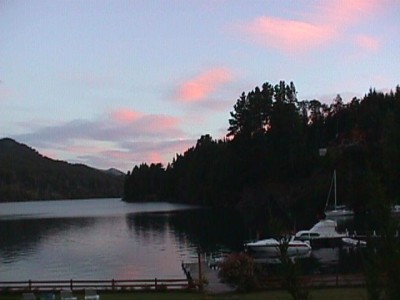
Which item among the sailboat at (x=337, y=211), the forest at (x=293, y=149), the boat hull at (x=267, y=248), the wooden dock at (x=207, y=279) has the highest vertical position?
the forest at (x=293, y=149)

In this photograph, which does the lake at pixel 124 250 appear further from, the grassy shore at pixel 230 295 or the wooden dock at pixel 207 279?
the grassy shore at pixel 230 295

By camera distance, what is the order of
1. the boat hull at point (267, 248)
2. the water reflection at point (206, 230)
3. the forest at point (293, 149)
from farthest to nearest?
the forest at point (293, 149)
the water reflection at point (206, 230)
the boat hull at point (267, 248)

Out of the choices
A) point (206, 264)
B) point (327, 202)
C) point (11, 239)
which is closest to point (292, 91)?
point (327, 202)

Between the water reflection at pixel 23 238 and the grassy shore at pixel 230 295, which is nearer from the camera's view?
the grassy shore at pixel 230 295

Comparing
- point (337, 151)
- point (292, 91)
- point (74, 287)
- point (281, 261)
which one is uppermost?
point (292, 91)

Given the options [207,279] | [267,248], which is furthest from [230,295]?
[267,248]

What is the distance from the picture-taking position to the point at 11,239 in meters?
82.2

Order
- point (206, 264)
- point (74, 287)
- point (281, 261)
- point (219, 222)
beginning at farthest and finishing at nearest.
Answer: point (219, 222) → point (206, 264) → point (74, 287) → point (281, 261)

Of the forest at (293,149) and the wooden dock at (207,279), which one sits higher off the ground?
the forest at (293,149)

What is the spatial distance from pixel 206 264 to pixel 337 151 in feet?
221

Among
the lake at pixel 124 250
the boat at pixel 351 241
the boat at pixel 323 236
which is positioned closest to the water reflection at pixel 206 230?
the lake at pixel 124 250

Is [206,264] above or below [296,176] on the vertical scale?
below

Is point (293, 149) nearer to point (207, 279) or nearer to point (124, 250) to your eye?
point (124, 250)

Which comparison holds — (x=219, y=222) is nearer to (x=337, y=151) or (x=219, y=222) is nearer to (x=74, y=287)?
(x=337, y=151)
